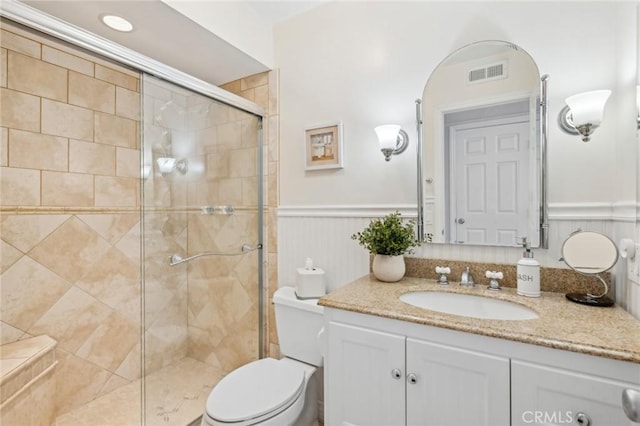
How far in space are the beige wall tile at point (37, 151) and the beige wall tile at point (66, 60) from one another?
0.43 meters

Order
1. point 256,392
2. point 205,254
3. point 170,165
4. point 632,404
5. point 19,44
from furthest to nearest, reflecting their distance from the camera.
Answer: point 205,254
point 19,44
point 170,165
point 256,392
point 632,404

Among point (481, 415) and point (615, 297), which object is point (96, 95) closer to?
point (481, 415)

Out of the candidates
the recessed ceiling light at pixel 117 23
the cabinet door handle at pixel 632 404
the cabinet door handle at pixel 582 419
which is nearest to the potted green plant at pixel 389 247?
the cabinet door handle at pixel 582 419

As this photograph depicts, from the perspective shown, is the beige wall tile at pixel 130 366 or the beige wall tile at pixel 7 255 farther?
the beige wall tile at pixel 130 366

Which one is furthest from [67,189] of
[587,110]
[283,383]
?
[587,110]

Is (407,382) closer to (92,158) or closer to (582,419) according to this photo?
(582,419)

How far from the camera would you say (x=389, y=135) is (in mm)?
1512

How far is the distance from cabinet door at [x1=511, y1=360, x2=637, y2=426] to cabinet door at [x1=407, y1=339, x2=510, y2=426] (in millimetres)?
33

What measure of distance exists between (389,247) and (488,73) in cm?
89

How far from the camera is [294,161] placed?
190 cm

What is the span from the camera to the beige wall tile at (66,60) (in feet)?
5.63

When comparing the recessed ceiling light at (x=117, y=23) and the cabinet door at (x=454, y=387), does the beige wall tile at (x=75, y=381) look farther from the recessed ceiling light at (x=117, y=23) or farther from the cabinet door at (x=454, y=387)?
the cabinet door at (x=454, y=387)

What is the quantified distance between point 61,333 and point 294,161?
169cm

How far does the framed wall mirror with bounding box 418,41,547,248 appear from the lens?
1272 millimetres
